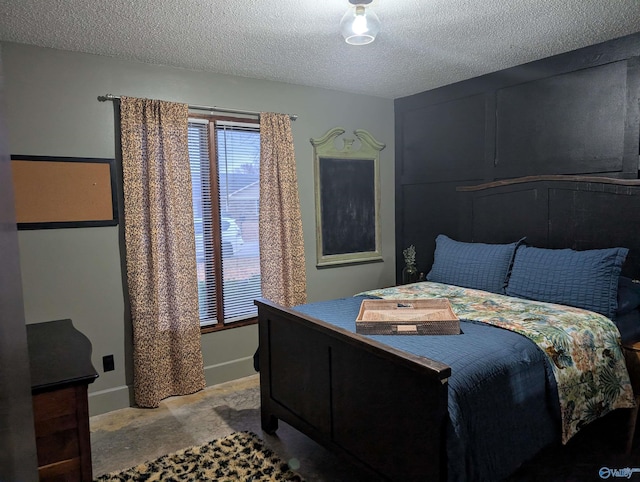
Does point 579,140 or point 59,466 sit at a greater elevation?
point 579,140

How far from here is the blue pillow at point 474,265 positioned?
3221mm

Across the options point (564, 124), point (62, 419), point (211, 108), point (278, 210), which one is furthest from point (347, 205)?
point (62, 419)

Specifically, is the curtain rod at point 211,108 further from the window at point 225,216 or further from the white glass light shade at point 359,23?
the white glass light shade at point 359,23

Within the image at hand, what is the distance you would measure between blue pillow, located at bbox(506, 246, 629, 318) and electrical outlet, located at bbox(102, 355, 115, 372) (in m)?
2.77

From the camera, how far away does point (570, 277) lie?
2.80 metres

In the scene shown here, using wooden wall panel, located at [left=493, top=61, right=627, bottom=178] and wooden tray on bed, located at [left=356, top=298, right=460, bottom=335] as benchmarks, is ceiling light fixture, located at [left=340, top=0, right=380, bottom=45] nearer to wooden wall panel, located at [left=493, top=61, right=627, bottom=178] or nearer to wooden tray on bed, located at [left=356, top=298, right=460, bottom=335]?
wooden tray on bed, located at [left=356, top=298, right=460, bottom=335]

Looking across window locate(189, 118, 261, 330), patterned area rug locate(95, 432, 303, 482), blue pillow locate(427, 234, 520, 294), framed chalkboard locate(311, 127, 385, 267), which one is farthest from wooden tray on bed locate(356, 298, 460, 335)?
framed chalkboard locate(311, 127, 385, 267)

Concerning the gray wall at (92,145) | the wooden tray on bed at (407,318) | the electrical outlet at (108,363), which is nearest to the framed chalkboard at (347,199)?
the gray wall at (92,145)

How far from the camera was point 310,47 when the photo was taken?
293cm

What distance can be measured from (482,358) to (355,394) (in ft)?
1.92

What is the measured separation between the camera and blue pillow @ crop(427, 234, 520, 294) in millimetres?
3221

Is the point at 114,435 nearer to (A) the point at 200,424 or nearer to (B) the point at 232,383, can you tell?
(A) the point at 200,424

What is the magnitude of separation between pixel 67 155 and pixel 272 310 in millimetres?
1646

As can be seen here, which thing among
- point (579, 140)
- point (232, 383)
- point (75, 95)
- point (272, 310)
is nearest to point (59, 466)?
point (272, 310)
